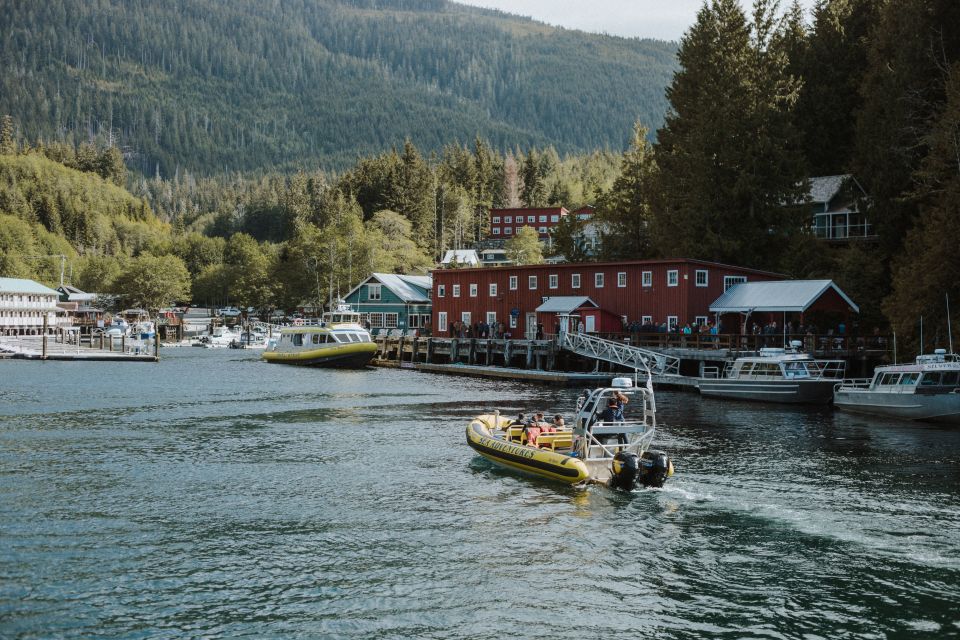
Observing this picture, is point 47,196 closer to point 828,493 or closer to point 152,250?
point 152,250

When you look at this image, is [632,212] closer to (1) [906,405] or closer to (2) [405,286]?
(2) [405,286]

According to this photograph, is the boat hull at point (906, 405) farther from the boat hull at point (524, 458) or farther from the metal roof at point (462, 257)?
the metal roof at point (462, 257)

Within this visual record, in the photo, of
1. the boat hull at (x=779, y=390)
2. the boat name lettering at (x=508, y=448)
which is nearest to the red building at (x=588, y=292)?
the boat hull at (x=779, y=390)

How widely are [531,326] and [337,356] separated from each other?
15497mm

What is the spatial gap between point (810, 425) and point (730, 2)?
46.5 meters

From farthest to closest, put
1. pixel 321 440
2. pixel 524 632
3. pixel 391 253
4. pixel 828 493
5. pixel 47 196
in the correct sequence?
pixel 47 196 < pixel 391 253 < pixel 321 440 < pixel 828 493 < pixel 524 632

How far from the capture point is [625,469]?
879 inches

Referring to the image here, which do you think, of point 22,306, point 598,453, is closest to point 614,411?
point 598,453

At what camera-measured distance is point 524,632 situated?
45.8ft

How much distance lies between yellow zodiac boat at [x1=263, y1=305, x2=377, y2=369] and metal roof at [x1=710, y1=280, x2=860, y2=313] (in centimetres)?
2714

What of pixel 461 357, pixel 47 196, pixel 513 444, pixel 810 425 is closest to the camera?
pixel 513 444

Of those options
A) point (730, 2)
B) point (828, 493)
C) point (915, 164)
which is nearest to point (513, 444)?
point (828, 493)

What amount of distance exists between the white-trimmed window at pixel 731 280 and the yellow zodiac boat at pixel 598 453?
35665 mm

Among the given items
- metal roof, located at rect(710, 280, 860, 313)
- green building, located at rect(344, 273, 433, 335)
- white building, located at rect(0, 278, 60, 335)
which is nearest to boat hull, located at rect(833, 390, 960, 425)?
metal roof, located at rect(710, 280, 860, 313)
